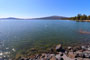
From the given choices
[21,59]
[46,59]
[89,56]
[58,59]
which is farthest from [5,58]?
[89,56]

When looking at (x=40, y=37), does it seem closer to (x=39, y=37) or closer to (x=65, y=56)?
(x=39, y=37)

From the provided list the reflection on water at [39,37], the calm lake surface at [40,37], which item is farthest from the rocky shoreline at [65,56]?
the calm lake surface at [40,37]

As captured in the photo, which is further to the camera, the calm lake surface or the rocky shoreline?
the calm lake surface

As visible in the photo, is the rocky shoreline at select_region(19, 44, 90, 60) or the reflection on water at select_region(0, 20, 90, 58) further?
the reflection on water at select_region(0, 20, 90, 58)

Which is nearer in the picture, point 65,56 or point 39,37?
point 65,56

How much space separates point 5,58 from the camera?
37.4 ft

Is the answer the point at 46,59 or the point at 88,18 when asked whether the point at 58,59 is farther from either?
the point at 88,18

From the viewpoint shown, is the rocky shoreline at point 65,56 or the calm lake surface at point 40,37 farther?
the calm lake surface at point 40,37

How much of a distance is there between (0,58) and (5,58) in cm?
76

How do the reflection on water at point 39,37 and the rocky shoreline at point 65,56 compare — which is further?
the reflection on water at point 39,37

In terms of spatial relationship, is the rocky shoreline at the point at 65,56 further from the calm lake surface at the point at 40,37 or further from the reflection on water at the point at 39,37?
the calm lake surface at the point at 40,37

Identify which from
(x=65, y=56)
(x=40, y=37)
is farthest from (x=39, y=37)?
(x=65, y=56)

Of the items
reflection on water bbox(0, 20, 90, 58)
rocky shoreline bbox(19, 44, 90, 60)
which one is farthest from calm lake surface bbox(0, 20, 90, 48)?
rocky shoreline bbox(19, 44, 90, 60)

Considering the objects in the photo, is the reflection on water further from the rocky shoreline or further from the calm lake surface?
the rocky shoreline
